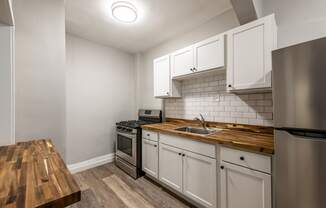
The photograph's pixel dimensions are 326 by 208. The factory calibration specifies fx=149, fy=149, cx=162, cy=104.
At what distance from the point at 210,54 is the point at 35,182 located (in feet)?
6.60

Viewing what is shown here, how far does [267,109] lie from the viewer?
1.75 metres

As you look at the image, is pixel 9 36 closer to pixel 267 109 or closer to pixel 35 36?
pixel 35 36

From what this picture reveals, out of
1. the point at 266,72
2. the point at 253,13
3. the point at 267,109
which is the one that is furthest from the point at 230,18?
the point at 267,109

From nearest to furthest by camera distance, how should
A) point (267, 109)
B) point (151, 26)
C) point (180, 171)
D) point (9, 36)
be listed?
point (9, 36) < point (267, 109) < point (180, 171) < point (151, 26)

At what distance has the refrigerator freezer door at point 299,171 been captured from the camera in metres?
0.92

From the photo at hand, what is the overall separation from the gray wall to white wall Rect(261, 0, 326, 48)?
2467mm

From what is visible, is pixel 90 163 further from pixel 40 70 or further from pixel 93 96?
pixel 40 70

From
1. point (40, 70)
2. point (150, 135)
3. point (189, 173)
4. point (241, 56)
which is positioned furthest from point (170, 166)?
point (40, 70)

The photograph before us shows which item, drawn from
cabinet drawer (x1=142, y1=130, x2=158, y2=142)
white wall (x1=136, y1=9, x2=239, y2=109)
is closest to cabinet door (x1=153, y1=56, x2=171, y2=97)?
white wall (x1=136, y1=9, x2=239, y2=109)

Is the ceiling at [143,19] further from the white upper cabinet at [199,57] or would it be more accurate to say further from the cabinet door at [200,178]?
the cabinet door at [200,178]

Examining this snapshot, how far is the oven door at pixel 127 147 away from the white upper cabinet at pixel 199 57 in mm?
1329

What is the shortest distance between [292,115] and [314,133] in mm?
153

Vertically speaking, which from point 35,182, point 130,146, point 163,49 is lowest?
point 130,146

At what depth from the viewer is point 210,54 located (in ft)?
6.37
